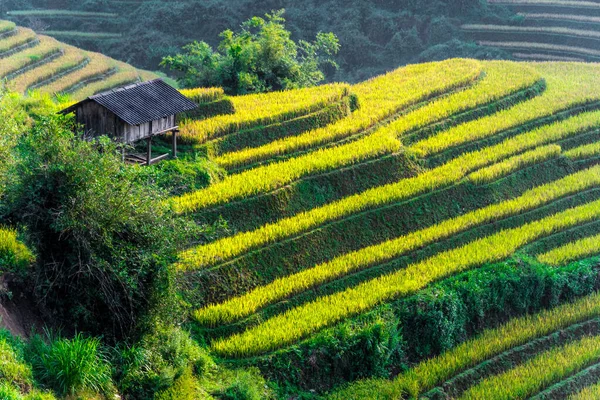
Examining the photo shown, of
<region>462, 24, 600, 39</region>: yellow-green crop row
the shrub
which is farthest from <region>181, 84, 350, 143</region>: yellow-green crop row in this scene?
<region>462, 24, 600, 39</region>: yellow-green crop row

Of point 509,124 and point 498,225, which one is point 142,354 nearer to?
point 498,225

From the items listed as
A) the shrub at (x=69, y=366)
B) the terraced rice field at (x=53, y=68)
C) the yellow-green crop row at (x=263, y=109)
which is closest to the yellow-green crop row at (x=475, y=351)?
the shrub at (x=69, y=366)

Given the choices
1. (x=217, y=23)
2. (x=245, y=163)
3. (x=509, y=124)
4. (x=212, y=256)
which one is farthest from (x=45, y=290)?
(x=217, y=23)

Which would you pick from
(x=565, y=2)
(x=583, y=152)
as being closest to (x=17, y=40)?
(x=583, y=152)

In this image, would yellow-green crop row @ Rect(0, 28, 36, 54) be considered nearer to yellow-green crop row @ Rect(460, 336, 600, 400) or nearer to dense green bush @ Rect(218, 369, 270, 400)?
dense green bush @ Rect(218, 369, 270, 400)

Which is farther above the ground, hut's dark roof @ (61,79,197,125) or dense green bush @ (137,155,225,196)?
hut's dark roof @ (61,79,197,125)

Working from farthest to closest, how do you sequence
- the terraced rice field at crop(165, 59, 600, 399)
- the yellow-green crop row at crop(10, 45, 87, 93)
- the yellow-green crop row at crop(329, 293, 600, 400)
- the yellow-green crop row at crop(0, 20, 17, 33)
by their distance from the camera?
the yellow-green crop row at crop(0, 20, 17, 33)
the yellow-green crop row at crop(10, 45, 87, 93)
the terraced rice field at crop(165, 59, 600, 399)
the yellow-green crop row at crop(329, 293, 600, 400)
